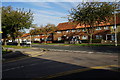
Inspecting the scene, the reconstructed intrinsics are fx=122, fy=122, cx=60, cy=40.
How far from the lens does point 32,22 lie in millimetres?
29828

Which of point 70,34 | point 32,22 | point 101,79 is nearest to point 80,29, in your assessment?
point 70,34

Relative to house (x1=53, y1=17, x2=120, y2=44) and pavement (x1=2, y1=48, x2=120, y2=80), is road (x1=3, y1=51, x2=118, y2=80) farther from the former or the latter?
house (x1=53, y1=17, x2=120, y2=44)

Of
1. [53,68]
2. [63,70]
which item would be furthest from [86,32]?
[63,70]

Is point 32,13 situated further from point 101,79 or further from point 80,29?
point 101,79

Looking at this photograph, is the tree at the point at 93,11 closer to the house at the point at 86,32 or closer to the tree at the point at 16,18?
the house at the point at 86,32

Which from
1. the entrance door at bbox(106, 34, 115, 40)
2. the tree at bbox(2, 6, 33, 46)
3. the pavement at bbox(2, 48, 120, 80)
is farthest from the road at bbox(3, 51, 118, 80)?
the entrance door at bbox(106, 34, 115, 40)

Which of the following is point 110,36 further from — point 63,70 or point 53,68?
point 63,70

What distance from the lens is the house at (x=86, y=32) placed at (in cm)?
3541

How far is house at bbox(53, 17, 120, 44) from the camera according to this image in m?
35.4

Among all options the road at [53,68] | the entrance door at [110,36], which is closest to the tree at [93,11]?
the entrance door at [110,36]

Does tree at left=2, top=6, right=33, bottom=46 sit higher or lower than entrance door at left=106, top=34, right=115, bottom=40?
higher

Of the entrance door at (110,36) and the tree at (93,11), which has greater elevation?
the tree at (93,11)

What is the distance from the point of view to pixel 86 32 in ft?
144

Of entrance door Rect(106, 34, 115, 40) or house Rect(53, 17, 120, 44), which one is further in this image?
entrance door Rect(106, 34, 115, 40)
